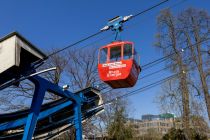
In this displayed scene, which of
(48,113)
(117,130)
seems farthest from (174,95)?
(48,113)

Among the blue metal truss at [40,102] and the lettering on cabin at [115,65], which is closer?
the blue metal truss at [40,102]

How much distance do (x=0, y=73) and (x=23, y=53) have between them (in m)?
1.18

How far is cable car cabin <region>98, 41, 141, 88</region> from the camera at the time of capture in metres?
11.7

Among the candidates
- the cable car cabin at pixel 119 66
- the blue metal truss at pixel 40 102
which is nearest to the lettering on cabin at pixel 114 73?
the cable car cabin at pixel 119 66

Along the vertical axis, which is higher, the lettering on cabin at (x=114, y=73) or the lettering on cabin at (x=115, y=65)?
the lettering on cabin at (x=115, y=65)

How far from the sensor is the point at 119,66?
39.4 feet

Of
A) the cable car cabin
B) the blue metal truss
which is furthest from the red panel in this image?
the blue metal truss

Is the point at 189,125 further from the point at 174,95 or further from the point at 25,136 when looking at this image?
the point at 25,136

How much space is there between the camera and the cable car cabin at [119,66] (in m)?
11.7

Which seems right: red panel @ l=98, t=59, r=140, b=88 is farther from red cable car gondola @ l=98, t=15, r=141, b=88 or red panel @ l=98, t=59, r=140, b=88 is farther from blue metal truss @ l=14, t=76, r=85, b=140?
blue metal truss @ l=14, t=76, r=85, b=140

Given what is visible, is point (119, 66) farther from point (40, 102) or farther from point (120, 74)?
point (40, 102)

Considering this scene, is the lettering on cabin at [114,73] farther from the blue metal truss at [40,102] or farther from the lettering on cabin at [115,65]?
the blue metal truss at [40,102]

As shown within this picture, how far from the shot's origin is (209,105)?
926 inches

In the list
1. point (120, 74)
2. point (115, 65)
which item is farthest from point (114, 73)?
point (115, 65)
